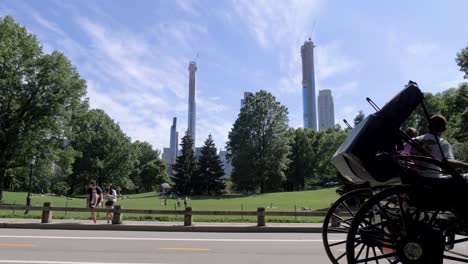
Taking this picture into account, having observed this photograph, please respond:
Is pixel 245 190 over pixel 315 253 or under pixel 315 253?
over

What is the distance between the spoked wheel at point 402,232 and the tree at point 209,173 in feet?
261

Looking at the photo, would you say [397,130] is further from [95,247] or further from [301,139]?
[301,139]

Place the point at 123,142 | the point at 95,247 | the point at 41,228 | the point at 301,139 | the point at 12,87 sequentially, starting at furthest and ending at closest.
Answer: the point at 301,139
the point at 123,142
the point at 12,87
the point at 41,228
the point at 95,247

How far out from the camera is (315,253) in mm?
8586

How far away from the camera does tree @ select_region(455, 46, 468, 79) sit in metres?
37.8

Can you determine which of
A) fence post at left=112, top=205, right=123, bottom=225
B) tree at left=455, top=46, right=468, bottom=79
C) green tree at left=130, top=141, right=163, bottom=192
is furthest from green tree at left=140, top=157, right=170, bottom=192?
fence post at left=112, top=205, right=123, bottom=225

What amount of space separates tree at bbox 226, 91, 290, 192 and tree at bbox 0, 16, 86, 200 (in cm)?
3887

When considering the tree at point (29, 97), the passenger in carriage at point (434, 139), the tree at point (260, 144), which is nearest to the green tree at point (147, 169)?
the tree at point (260, 144)

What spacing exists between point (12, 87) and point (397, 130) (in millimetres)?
41449

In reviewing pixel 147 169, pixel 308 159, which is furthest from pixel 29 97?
pixel 147 169

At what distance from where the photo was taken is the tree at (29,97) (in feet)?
122

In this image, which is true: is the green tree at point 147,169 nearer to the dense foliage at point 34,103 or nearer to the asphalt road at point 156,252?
the dense foliage at point 34,103

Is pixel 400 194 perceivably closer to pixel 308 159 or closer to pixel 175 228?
pixel 175 228

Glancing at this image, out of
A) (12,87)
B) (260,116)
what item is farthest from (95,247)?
(260,116)
